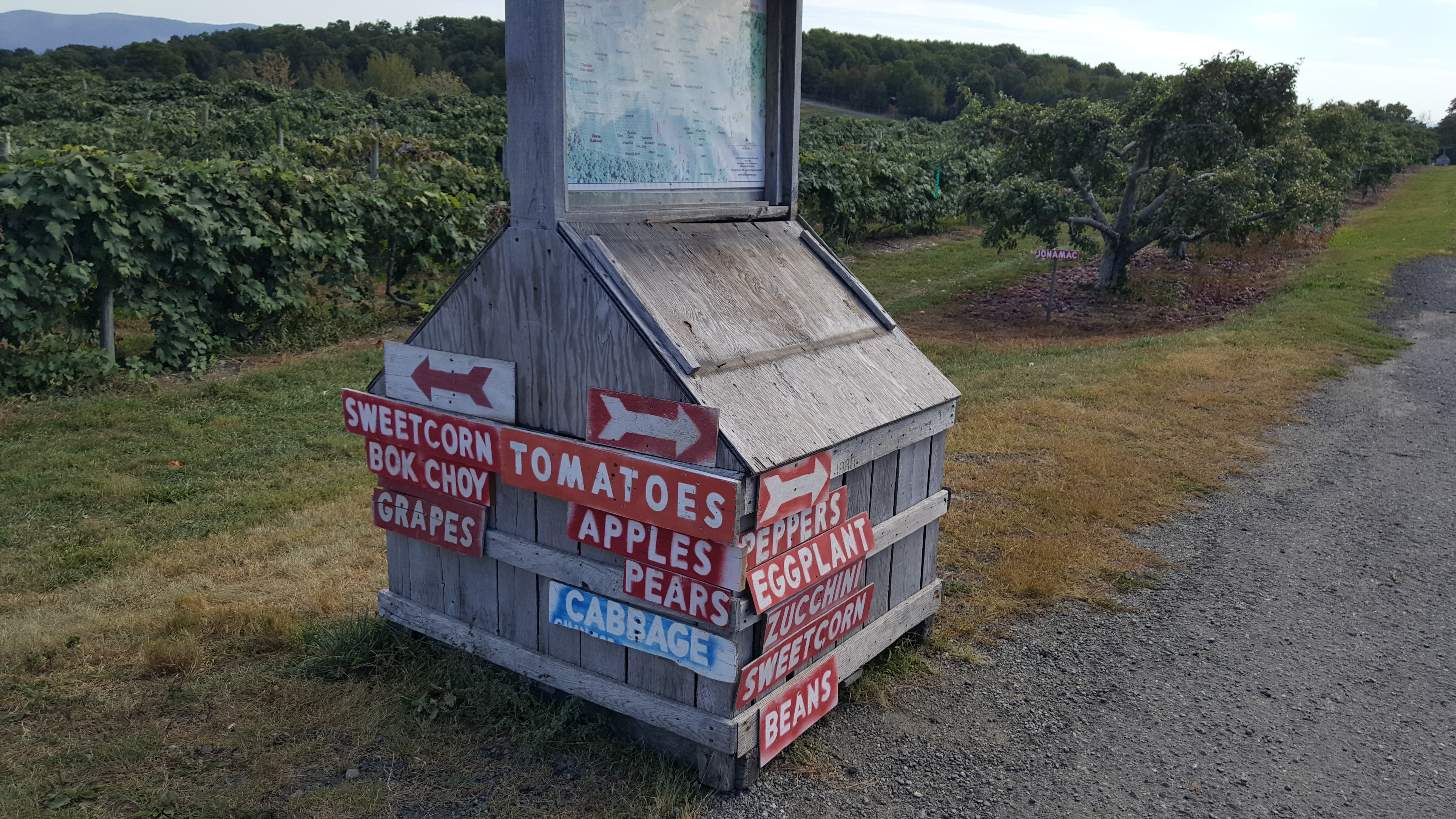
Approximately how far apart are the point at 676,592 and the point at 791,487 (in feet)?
1.56

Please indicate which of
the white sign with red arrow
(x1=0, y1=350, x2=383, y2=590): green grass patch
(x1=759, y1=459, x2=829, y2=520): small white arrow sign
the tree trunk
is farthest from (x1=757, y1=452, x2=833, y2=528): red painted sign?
the tree trunk

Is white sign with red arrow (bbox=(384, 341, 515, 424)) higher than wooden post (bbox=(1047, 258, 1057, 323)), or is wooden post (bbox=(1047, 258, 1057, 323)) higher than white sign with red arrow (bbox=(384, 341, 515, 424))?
white sign with red arrow (bbox=(384, 341, 515, 424))

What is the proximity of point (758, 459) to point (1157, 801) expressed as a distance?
1804 millimetres

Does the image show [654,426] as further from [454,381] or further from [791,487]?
[454,381]

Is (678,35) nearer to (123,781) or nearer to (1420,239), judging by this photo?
(123,781)

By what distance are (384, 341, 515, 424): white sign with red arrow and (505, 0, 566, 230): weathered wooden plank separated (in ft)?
1.77

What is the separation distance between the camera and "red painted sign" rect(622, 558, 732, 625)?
9.81 feet

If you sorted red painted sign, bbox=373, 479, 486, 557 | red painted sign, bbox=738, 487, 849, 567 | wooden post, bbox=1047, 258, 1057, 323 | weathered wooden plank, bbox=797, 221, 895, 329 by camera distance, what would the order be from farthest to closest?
wooden post, bbox=1047, 258, 1057, 323
weathered wooden plank, bbox=797, 221, 895, 329
red painted sign, bbox=373, 479, 486, 557
red painted sign, bbox=738, 487, 849, 567

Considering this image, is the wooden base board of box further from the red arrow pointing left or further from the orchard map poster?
the orchard map poster

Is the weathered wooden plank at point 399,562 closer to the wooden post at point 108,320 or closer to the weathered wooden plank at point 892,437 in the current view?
the weathered wooden plank at point 892,437

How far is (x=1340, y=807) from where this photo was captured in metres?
3.32

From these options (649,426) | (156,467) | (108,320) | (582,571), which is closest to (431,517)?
(582,571)

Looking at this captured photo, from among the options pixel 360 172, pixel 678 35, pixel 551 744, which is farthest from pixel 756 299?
pixel 360 172

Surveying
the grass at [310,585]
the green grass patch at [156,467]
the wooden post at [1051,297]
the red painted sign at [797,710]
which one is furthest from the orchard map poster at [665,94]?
the wooden post at [1051,297]
